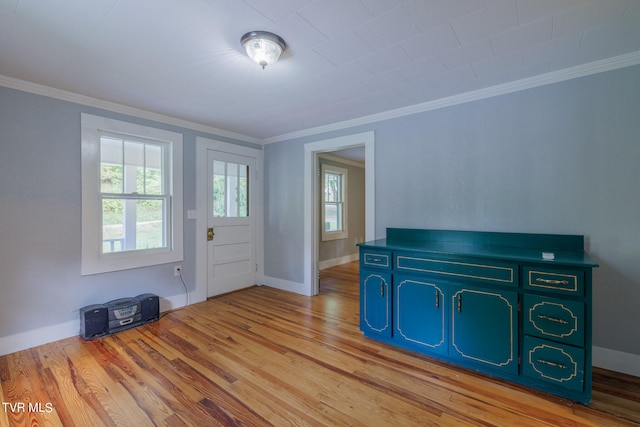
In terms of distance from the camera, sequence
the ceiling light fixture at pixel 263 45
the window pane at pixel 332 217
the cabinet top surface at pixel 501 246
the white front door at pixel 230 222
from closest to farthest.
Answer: the ceiling light fixture at pixel 263 45 < the cabinet top surface at pixel 501 246 < the white front door at pixel 230 222 < the window pane at pixel 332 217

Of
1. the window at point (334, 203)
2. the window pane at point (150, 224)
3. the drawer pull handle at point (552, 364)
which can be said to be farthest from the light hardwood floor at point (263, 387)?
the window at point (334, 203)

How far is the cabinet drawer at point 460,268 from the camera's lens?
2.08m

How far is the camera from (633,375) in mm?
2154

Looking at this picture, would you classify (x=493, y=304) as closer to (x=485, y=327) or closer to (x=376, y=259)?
(x=485, y=327)

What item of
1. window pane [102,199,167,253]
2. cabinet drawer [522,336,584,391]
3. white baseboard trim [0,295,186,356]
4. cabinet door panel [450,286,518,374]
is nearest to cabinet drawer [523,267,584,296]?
cabinet door panel [450,286,518,374]

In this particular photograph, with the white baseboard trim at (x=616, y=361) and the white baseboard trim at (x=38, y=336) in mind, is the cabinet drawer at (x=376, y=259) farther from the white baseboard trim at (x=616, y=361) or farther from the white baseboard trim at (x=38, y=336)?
the white baseboard trim at (x=38, y=336)

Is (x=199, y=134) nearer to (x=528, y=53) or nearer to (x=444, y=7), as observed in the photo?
(x=444, y=7)

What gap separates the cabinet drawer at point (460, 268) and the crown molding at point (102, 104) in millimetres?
3102

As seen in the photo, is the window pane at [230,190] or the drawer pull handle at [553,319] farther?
the window pane at [230,190]

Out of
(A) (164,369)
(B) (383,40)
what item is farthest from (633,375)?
(A) (164,369)

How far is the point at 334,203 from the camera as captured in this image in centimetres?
635

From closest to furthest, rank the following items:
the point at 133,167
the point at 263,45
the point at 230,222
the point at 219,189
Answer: the point at 263,45 → the point at 133,167 → the point at 219,189 → the point at 230,222

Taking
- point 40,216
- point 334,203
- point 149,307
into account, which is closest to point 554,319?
point 149,307

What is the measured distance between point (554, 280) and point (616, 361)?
3.54 feet
